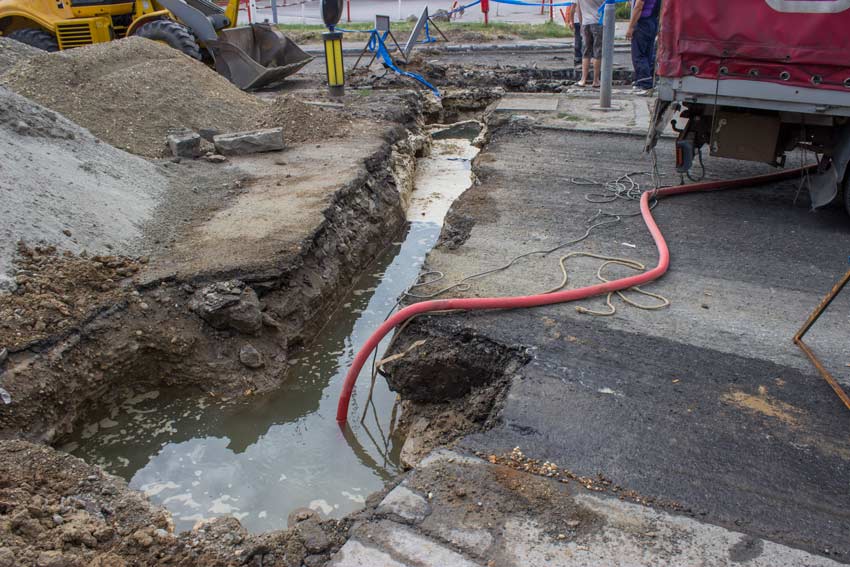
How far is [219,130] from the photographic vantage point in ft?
29.1

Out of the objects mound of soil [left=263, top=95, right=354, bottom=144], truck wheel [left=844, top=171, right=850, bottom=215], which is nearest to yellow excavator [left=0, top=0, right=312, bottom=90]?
mound of soil [left=263, top=95, right=354, bottom=144]

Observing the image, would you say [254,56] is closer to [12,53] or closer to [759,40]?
[12,53]

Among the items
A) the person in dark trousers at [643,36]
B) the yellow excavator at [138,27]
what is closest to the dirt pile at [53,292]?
the yellow excavator at [138,27]

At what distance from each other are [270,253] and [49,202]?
195cm

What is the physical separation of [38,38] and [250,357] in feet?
35.7

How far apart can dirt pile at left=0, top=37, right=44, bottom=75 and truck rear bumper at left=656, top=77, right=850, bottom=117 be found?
27.5ft

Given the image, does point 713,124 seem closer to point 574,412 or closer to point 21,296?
point 574,412

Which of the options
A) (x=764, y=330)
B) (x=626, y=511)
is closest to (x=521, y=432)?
(x=626, y=511)

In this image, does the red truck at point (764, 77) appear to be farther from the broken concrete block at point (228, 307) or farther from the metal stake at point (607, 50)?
the broken concrete block at point (228, 307)

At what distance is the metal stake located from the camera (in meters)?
9.49

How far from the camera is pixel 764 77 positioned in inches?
233

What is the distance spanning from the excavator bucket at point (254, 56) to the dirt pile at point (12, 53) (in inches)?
139

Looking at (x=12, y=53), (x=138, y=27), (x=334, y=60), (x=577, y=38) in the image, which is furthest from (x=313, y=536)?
(x=577, y=38)

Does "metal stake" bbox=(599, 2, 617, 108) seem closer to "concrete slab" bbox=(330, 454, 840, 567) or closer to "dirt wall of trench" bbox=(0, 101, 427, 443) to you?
"dirt wall of trench" bbox=(0, 101, 427, 443)
